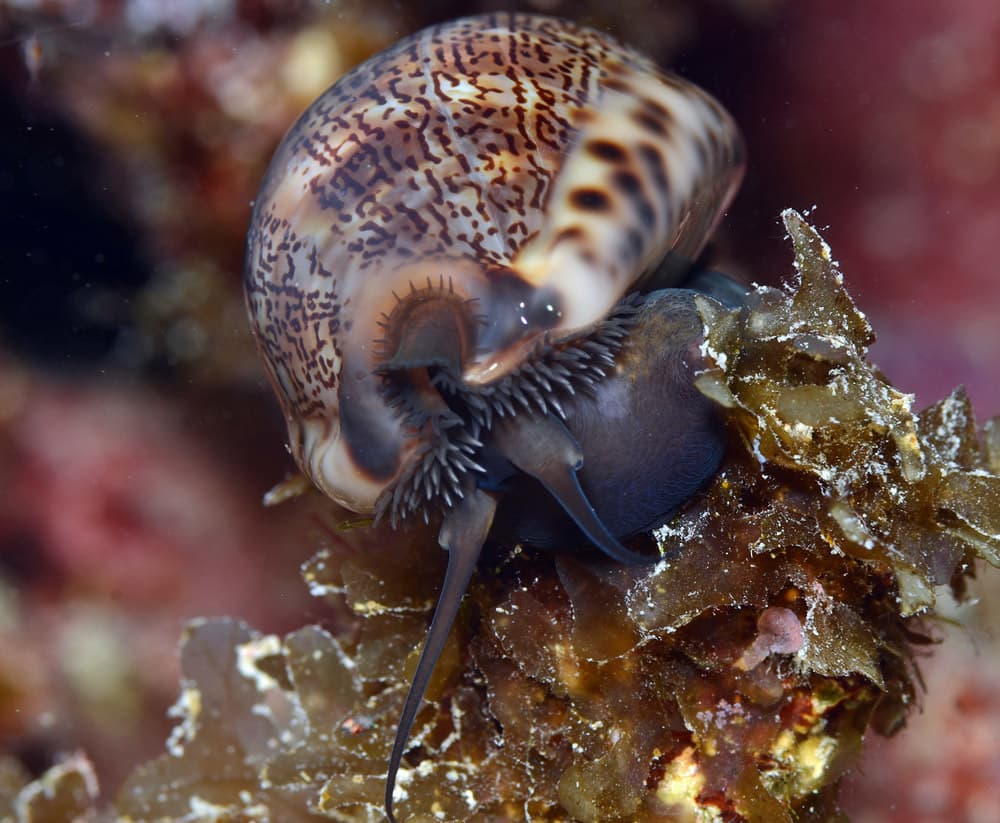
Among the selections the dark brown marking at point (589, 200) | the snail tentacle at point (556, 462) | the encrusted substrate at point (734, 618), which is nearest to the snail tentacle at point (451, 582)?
the snail tentacle at point (556, 462)

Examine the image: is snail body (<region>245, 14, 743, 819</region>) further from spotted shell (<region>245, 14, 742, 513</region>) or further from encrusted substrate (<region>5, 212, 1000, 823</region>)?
encrusted substrate (<region>5, 212, 1000, 823</region>)

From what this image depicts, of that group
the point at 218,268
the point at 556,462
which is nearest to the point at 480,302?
the point at 556,462

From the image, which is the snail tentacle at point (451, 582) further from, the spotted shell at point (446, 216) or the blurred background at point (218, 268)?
the blurred background at point (218, 268)

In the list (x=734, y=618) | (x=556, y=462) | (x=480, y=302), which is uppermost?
(x=480, y=302)

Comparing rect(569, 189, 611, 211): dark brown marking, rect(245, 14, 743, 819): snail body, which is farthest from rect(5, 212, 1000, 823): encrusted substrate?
rect(569, 189, 611, 211): dark brown marking

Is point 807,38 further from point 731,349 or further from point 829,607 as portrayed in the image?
point 829,607

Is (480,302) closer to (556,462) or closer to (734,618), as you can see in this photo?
(556,462)

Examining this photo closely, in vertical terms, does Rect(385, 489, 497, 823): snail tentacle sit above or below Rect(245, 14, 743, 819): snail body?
below

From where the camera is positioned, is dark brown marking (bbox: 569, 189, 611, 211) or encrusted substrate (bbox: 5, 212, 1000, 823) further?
dark brown marking (bbox: 569, 189, 611, 211)
